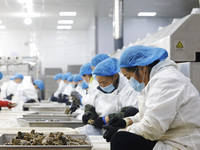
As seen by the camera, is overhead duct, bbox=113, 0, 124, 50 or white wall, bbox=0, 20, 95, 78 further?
white wall, bbox=0, 20, 95, 78

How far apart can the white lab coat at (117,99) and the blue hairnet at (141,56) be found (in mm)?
778

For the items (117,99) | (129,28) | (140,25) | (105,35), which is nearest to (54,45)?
(105,35)

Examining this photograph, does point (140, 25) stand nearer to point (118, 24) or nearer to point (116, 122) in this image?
point (118, 24)

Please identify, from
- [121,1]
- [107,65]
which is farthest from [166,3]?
[107,65]

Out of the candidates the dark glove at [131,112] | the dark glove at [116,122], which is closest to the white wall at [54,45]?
the dark glove at [131,112]

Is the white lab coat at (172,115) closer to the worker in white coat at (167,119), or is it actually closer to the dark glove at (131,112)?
the worker in white coat at (167,119)

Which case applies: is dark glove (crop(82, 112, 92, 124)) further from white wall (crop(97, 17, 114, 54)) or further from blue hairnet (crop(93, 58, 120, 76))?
white wall (crop(97, 17, 114, 54))

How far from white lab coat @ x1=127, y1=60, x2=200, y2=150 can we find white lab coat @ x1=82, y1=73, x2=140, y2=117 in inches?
39.9

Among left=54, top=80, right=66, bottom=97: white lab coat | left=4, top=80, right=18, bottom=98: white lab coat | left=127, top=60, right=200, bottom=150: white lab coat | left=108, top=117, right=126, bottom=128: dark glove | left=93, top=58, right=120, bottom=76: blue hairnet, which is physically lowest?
left=54, top=80, right=66, bottom=97: white lab coat

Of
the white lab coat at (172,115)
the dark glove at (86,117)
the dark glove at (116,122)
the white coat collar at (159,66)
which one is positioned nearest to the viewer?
the white lab coat at (172,115)

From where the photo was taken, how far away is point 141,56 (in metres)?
1.68

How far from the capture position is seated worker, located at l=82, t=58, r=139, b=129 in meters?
2.50

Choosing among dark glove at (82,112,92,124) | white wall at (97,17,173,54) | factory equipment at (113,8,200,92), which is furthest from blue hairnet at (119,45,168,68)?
white wall at (97,17,173,54)

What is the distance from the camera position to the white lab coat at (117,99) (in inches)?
99.1
